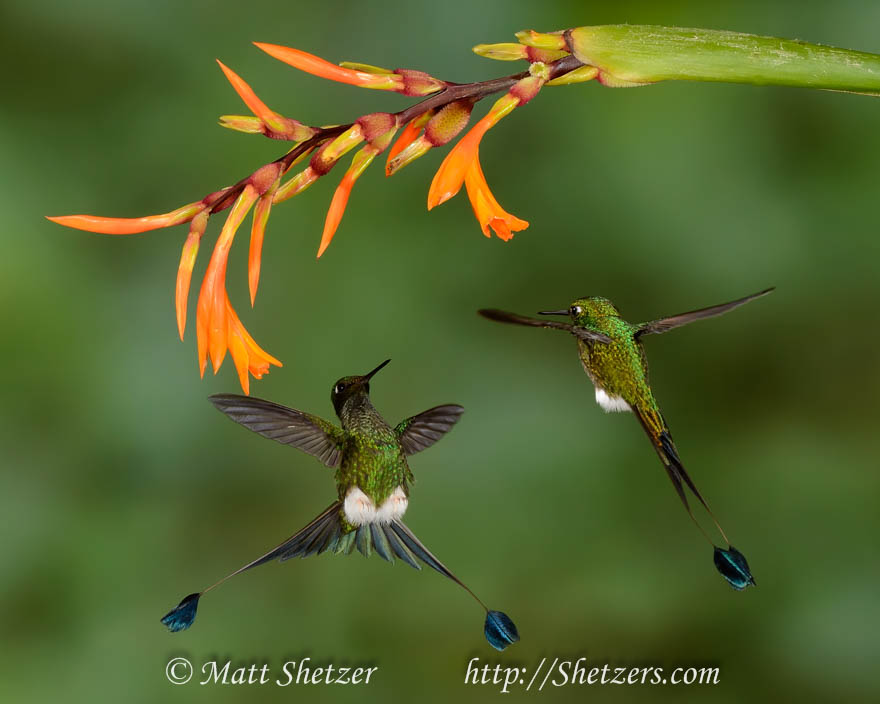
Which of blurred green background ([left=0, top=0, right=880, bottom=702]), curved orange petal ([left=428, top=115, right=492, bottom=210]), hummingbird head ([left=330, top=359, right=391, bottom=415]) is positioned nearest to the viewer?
curved orange petal ([left=428, top=115, right=492, bottom=210])

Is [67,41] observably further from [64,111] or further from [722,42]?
[722,42]

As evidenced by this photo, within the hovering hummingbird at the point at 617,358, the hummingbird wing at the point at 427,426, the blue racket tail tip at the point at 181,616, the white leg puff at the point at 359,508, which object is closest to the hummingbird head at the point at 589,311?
the hovering hummingbird at the point at 617,358

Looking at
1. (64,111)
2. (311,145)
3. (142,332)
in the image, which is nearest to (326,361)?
(142,332)

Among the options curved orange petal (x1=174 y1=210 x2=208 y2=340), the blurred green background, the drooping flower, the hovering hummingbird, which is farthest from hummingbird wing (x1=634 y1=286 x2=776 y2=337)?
the blurred green background

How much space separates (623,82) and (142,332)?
1.15 meters

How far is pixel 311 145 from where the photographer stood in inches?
25.5

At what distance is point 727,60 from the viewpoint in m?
0.62

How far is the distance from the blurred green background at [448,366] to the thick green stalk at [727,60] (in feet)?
3.07

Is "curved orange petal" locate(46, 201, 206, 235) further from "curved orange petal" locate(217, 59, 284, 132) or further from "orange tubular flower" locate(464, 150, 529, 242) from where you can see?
"orange tubular flower" locate(464, 150, 529, 242)

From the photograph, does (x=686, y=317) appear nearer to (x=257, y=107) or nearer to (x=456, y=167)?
(x=456, y=167)

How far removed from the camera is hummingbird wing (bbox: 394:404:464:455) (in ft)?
2.29

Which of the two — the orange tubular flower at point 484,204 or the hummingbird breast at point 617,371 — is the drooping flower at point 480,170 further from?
the hummingbird breast at point 617,371

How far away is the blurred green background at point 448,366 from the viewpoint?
1.52m

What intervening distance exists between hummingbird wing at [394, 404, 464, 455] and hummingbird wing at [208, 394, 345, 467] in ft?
0.20
